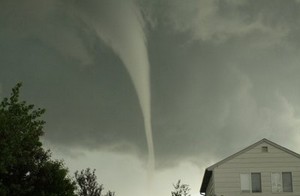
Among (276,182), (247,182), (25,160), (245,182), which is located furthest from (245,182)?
(25,160)

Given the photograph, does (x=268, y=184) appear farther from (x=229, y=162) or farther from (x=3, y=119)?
(x=3, y=119)

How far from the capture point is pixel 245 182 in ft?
135

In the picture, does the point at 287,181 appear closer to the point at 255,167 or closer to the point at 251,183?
the point at 255,167

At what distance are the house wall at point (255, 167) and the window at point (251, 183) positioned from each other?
0.30 m

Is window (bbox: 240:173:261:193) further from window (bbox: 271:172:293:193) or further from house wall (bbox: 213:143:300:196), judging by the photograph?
window (bbox: 271:172:293:193)

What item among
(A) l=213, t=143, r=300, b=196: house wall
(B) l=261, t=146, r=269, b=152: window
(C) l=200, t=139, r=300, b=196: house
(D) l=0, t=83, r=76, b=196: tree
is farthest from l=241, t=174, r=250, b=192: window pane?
(D) l=0, t=83, r=76, b=196: tree

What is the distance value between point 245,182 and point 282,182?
2.75m

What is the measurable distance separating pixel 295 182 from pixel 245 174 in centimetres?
369

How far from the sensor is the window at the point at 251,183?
4100cm

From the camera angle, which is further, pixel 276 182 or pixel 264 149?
pixel 264 149

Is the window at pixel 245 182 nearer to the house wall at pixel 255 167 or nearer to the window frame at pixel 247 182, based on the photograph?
the window frame at pixel 247 182

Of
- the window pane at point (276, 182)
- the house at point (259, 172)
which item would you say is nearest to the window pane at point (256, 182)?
the house at point (259, 172)

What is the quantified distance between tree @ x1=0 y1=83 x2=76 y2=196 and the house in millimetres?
14184

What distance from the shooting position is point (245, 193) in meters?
40.8
